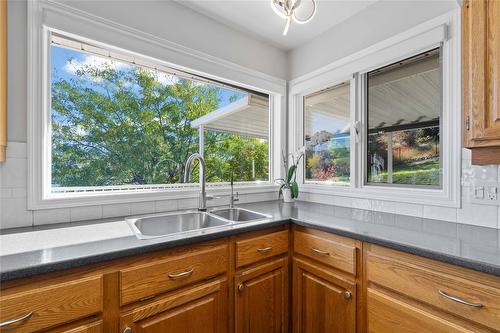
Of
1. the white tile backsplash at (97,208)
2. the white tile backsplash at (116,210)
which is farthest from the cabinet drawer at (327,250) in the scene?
the white tile backsplash at (116,210)

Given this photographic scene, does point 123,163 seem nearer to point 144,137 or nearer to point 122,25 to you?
point 144,137

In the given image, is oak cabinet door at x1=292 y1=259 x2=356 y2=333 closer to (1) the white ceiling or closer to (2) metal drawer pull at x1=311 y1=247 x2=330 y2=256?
(2) metal drawer pull at x1=311 y1=247 x2=330 y2=256

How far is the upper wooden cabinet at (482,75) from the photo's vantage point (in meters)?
1.10

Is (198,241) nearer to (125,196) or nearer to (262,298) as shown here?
(262,298)

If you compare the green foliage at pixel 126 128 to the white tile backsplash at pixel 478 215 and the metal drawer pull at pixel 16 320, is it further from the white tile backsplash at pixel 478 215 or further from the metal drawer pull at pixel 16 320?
the white tile backsplash at pixel 478 215

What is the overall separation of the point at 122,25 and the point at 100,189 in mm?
1073

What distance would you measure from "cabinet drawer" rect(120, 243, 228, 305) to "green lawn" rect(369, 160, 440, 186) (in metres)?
1.36

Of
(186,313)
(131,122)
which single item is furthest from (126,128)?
(186,313)

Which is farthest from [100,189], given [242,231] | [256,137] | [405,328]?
[405,328]

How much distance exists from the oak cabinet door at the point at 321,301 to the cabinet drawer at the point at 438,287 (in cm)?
20

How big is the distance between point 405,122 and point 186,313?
185cm

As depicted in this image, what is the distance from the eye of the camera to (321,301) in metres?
1.47

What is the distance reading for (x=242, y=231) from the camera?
4.60 ft

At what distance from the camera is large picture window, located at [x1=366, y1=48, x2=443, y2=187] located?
64.8 inches
